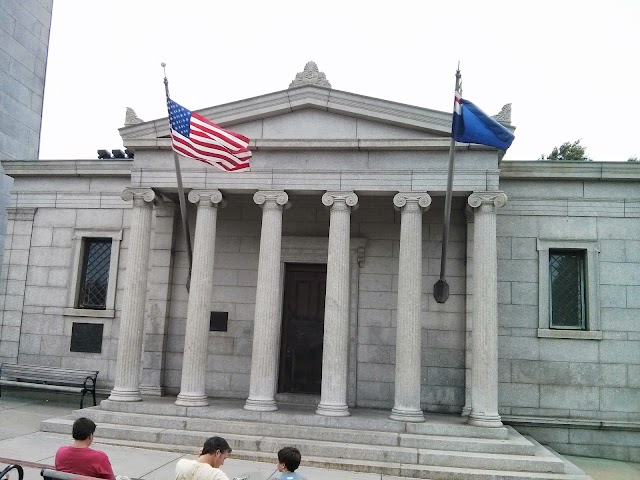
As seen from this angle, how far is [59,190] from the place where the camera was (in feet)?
56.0

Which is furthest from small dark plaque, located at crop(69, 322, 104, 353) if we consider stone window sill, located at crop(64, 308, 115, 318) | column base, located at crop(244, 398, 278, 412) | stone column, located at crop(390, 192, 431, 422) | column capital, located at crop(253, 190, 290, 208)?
stone column, located at crop(390, 192, 431, 422)

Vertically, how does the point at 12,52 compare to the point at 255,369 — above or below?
Answer: above

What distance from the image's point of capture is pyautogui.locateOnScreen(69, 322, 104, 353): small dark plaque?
1606 centimetres

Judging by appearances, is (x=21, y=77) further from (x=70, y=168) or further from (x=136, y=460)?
(x=136, y=460)

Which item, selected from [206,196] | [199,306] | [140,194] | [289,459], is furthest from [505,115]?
[289,459]

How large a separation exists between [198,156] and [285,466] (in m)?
7.81

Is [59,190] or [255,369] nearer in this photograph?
[255,369]

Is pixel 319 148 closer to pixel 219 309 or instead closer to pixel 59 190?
pixel 219 309

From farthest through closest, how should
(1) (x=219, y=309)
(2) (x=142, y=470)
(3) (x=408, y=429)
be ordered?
(1) (x=219, y=309), (3) (x=408, y=429), (2) (x=142, y=470)

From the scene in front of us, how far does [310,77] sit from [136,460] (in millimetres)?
8960

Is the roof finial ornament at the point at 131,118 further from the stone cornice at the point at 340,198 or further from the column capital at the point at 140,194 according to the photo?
the stone cornice at the point at 340,198

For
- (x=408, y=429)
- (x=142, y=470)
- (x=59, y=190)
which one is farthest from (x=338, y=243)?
(x=59, y=190)

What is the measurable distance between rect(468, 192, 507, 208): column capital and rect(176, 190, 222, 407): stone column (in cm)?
562

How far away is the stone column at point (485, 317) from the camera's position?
1227 centimetres
